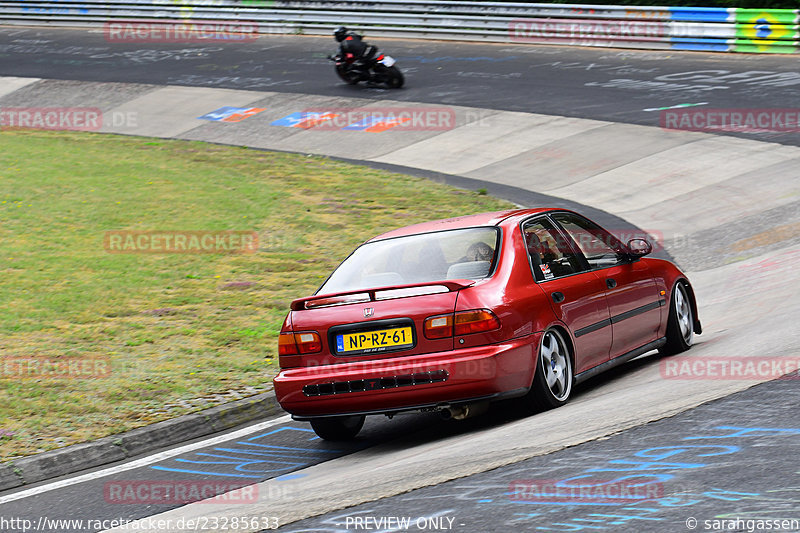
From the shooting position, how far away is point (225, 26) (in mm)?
35250

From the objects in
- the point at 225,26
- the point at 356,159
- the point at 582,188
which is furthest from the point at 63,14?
the point at 582,188

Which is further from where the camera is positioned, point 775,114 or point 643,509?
point 775,114

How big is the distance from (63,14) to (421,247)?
115ft

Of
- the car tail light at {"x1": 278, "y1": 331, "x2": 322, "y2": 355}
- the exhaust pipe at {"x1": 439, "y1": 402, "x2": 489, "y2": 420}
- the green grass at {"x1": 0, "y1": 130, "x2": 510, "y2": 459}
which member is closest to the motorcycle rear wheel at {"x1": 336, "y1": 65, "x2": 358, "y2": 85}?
the green grass at {"x1": 0, "y1": 130, "x2": 510, "y2": 459}

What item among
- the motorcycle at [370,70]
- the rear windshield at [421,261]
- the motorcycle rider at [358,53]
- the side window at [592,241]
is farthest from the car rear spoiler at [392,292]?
the motorcycle rider at [358,53]

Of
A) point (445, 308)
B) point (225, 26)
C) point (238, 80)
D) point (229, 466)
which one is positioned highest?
point (225, 26)

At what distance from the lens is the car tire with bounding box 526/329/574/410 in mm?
6797

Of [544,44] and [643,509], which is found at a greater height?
[544,44]

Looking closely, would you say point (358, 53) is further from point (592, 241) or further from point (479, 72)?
point (592, 241)

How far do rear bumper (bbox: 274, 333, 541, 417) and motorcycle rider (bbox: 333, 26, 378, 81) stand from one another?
19482 millimetres

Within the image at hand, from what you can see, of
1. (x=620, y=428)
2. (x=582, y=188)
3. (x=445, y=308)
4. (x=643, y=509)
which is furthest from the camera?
(x=582, y=188)

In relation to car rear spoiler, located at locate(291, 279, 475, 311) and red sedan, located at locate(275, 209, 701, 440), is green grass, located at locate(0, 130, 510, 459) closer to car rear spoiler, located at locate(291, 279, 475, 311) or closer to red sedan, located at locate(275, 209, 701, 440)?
red sedan, located at locate(275, 209, 701, 440)

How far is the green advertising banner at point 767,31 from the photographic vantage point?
82.9ft

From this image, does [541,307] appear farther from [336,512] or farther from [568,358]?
[336,512]
